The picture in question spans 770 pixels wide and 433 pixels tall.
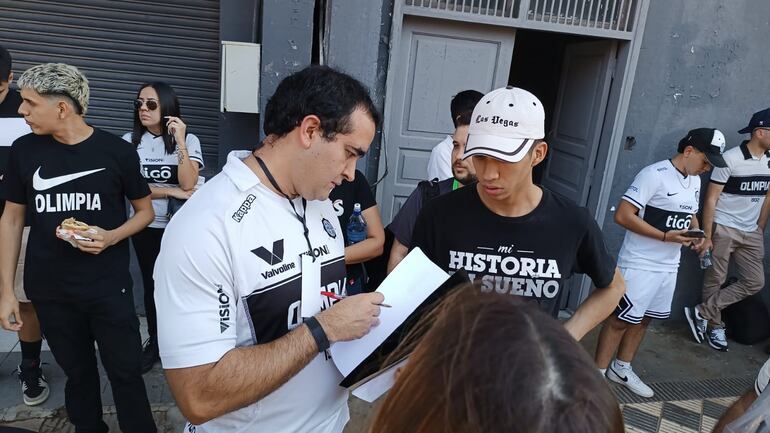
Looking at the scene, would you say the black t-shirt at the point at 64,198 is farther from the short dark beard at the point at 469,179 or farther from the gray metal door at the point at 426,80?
the gray metal door at the point at 426,80

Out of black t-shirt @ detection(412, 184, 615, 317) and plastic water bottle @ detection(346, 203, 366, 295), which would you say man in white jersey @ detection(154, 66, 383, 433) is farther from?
plastic water bottle @ detection(346, 203, 366, 295)

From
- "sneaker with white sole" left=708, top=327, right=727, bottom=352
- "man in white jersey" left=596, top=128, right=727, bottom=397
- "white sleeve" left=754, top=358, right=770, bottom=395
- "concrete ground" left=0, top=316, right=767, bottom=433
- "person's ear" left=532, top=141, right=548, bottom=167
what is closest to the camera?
"white sleeve" left=754, top=358, right=770, bottom=395

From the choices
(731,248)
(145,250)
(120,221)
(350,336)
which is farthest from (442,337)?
(731,248)

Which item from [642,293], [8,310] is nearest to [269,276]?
[8,310]

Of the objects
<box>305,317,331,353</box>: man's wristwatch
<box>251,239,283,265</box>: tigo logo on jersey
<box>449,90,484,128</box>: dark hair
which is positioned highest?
<box>449,90,484,128</box>: dark hair

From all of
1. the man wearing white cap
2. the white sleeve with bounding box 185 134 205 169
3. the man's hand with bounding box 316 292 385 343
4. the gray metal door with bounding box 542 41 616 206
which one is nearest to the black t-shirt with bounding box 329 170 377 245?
the man wearing white cap

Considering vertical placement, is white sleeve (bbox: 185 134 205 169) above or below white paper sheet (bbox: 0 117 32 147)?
below

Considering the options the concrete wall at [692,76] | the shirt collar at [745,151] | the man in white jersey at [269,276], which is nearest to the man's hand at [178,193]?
the man in white jersey at [269,276]

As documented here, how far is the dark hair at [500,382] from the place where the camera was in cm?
67

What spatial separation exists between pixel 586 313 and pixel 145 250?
306 centimetres

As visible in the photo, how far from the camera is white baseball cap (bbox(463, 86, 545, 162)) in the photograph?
184 cm

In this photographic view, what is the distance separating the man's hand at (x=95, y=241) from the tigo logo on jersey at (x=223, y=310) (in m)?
1.56

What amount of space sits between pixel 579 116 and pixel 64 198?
4.64 metres

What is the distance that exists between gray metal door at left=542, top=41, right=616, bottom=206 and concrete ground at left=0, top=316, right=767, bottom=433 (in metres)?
1.69
